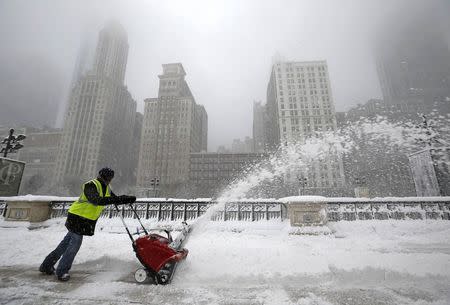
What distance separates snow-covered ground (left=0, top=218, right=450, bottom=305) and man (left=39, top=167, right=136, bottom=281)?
0.95ft

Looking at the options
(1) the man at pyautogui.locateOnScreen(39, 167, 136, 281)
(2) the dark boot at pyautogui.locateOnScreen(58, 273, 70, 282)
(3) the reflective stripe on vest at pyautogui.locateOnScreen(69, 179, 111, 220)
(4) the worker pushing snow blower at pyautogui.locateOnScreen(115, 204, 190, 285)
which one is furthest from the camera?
(3) the reflective stripe on vest at pyautogui.locateOnScreen(69, 179, 111, 220)

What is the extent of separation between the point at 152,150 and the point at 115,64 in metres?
91.0

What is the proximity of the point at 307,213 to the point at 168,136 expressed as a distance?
381 feet

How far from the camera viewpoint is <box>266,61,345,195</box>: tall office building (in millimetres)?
87812

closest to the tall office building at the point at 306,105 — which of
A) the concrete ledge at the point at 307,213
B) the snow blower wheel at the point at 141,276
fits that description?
the concrete ledge at the point at 307,213

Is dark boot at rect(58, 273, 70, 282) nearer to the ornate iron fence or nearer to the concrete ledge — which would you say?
the concrete ledge

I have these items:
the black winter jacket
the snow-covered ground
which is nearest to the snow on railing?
the snow-covered ground

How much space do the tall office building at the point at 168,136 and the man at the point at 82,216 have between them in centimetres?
10536

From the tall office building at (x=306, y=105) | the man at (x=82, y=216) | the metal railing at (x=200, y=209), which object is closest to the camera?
the man at (x=82, y=216)

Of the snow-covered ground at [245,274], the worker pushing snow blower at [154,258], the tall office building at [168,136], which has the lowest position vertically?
the snow-covered ground at [245,274]

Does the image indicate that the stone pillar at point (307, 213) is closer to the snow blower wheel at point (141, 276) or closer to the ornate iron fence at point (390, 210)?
the ornate iron fence at point (390, 210)

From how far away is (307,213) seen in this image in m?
7.75

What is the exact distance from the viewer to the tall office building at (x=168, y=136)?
11262cm

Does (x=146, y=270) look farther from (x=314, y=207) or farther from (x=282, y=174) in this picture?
(x=282, y=174)
